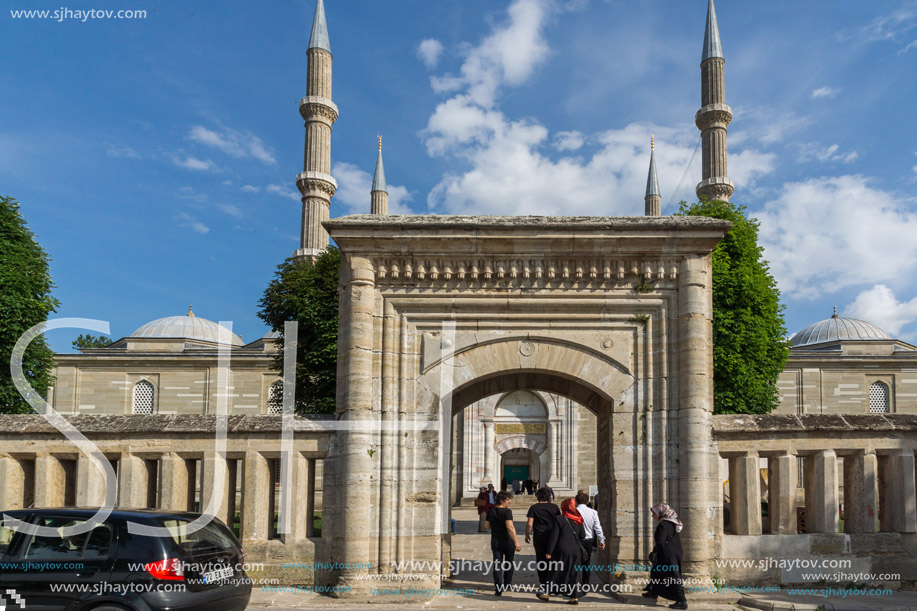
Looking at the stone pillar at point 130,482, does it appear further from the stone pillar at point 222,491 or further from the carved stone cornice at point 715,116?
the carved stone cornice at point 715,116

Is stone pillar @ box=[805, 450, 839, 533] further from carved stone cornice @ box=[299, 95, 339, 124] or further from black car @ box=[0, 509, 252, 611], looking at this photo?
carved stone cornice @ box=[299, 95, 339, 124]

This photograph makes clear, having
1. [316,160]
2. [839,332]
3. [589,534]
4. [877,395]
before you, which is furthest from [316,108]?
[839,332]

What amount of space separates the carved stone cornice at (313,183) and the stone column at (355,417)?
28.4 metres

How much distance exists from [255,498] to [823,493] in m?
7.18

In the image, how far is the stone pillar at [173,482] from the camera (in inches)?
369

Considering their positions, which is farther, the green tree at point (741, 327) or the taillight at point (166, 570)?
the green tree at point (741, 327)

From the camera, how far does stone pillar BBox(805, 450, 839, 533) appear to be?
920cm

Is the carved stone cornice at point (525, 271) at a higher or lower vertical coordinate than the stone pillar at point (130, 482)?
higher

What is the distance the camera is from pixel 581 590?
30.0 feet

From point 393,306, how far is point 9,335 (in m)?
15.1

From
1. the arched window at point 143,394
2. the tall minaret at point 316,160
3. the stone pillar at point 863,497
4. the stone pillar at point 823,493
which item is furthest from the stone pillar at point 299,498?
the arched window at point 143,394

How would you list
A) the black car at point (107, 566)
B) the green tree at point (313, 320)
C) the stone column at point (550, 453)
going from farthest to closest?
the stone column at point (550, 453) < the green tree at point (313, 320) < the black car at point (107, 566)

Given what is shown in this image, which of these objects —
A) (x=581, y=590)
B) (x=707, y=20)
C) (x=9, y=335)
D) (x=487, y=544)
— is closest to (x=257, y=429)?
(x=581, y=590)

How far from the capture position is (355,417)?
367 inches
